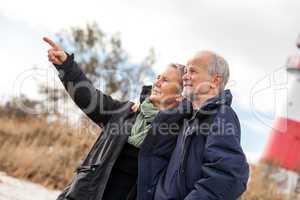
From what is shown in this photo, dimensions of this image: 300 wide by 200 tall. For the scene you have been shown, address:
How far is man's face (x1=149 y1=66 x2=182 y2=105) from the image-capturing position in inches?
119

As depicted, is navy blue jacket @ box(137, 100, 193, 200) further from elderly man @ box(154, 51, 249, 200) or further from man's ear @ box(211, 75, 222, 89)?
man's ear @ box(211, 75, 222, 89)

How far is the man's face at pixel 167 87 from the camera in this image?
303cm

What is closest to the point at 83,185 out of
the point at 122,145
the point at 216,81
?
the point at 122,145

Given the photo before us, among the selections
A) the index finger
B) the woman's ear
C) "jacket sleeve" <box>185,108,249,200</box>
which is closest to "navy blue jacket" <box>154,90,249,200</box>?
"jacket sleeve" <box>185,108,249,200</box>

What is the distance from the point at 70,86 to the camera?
3.18 meters

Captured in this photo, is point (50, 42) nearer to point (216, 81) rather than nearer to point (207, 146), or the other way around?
point (216, 81)

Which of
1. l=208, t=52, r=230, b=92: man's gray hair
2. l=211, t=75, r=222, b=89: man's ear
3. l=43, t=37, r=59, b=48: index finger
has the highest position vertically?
l=43, t=37, r=59, b=48: index finger

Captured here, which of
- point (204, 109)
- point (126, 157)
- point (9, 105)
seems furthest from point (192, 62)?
point (9, 105)

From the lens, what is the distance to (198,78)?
2750 millimetres

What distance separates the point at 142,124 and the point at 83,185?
42cm

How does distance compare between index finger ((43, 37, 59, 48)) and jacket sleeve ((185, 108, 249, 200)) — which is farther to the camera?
index finger ((43, 37, 59, 48))

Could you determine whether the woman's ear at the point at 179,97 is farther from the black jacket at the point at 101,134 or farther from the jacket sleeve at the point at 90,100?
the jacket sleeve at the point at 90,100

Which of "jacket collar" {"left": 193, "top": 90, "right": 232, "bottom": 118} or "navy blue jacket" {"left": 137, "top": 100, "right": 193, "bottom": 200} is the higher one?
"jacket collar" {"left": 193, "top": 90, "right": 232, "bottom": 118}

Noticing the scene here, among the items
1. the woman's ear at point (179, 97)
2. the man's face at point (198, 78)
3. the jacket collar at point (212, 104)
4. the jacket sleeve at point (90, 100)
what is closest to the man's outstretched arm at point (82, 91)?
the jacket sleeve at point (90, 100)
